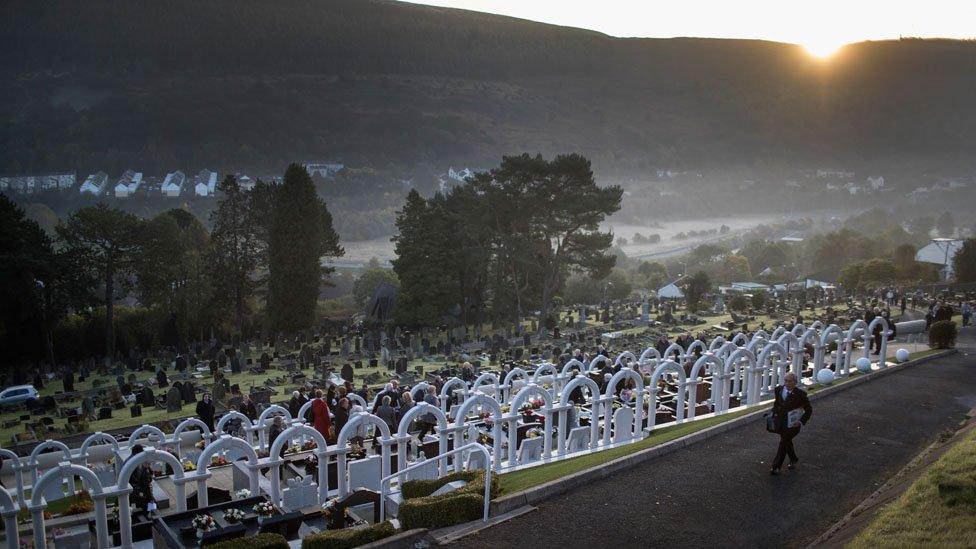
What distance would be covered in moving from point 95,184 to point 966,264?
143851 millimetres

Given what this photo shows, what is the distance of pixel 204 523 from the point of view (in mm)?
10250

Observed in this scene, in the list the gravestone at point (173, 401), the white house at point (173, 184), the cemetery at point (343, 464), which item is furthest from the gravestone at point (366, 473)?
the white house at point (173, 184)

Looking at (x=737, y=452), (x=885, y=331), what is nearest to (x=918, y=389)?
(x=885, y=331)

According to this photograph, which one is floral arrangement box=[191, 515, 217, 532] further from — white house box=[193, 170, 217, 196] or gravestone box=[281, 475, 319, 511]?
white house box=[193, 170, 217, 196]

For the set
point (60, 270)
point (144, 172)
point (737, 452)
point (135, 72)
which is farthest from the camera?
point (135, 72)

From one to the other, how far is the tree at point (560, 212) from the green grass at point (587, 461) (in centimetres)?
2712

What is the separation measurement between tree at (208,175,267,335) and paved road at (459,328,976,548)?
37254 millimetres

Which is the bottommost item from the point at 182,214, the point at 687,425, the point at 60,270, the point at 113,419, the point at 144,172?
the point at 113,419

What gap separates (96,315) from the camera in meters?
37.8

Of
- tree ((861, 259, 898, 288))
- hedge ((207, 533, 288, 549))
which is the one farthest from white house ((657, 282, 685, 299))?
hedge ((207, 533, 288, 549))

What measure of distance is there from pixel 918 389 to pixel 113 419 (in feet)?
75.0

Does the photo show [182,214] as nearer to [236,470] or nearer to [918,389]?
[236,470]

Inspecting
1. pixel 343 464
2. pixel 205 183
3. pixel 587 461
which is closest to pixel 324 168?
pixel 205 183

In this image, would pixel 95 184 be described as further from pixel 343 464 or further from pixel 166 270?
pixel 343 464
